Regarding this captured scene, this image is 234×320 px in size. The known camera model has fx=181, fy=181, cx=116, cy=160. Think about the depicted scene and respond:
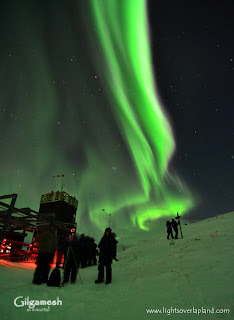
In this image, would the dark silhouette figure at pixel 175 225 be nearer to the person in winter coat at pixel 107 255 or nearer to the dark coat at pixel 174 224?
the dark coat at pixel 174 224

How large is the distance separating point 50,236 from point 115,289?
263 centimetres

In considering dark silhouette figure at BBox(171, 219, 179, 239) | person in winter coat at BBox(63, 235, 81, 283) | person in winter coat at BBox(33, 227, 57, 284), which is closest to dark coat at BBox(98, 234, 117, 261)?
person in winter coat at BBox(63, 235, 81, 283)

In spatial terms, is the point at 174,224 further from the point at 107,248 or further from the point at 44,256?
the point at 44,256

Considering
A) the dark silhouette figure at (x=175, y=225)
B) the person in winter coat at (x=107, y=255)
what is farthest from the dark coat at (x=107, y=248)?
the dark silhouette figure at (x=175, y=225)

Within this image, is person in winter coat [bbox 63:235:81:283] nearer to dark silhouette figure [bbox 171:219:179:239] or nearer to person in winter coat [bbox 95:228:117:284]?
person in winter coat [bbox 95:228:117:284]

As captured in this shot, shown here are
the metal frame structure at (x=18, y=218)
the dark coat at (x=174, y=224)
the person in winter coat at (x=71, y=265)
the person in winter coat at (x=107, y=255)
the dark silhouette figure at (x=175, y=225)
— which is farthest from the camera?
the dark coat at (x=174, y=224)

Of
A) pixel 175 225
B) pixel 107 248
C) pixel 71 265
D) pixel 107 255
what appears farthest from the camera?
pixel 175 225

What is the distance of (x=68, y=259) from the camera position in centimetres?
639

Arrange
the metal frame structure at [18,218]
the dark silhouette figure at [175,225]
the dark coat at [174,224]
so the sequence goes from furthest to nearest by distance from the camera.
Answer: the dark coat at [174,224], the dark silhouette figure at [175,225], the metal frame structure at [18,218]

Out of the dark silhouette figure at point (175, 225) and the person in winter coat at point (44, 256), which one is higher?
the dark silhouette figure at point (175, 225)

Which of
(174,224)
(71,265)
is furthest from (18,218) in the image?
(174,224)

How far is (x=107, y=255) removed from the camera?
5582mm

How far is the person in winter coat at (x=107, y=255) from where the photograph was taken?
216 inches

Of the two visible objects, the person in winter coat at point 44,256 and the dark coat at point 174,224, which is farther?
the dark coat at point 174,224
